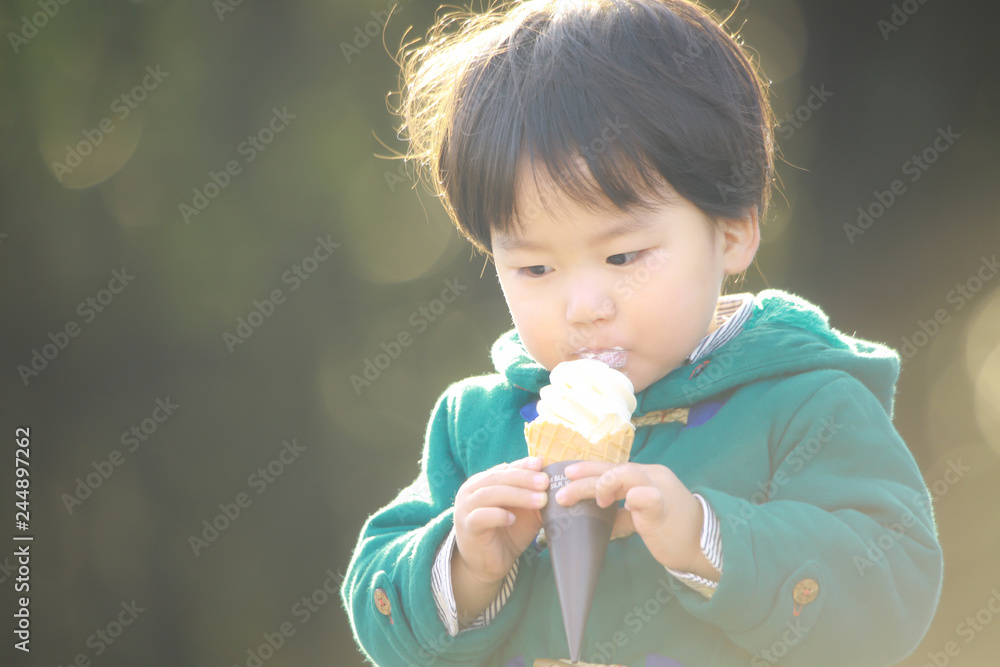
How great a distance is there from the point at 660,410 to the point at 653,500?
1.24 ft

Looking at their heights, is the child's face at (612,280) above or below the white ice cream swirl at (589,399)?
above

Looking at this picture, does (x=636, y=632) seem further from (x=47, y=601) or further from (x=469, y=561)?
(x=47, y=601)

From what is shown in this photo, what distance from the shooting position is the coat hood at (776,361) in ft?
5.23

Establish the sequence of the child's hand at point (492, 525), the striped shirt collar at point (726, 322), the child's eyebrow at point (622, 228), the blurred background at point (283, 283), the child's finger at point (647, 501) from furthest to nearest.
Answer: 1. the blurred background at point (283, 283)
2. the striped shirt collar at point (726, 322)
3. the child's eyebrow at point (622, 228)
4. the child's hand at point (492, 525)
5. the child's finger at point (647, 501)

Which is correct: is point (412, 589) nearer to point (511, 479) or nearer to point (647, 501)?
point (511, 479)

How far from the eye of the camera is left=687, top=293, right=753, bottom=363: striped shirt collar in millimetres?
1652

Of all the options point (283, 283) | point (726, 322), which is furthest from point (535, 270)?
point (283, 283)

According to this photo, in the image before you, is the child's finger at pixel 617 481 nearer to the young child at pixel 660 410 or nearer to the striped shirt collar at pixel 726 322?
the young child at pixel 660 410

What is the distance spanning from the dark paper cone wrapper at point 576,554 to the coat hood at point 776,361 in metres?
0.33

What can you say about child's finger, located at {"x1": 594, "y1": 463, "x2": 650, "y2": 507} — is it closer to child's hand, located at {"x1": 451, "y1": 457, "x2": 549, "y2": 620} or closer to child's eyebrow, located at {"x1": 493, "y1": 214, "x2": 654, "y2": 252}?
child's hand, located at {"x1": 451, "y1": 457, "x2": 549, "y2": 620}

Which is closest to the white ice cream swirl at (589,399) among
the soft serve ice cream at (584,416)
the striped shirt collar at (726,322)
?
the soft serve ice cream at (584,416)

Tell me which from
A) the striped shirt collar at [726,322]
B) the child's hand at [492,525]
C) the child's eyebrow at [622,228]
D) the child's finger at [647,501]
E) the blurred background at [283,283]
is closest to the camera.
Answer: the child's finger at [647,501]

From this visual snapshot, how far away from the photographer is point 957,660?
159 inches

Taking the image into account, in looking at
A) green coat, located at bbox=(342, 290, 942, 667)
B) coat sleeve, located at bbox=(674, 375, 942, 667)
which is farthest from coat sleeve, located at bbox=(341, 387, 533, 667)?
coat sleeve, located at bbox=(674, 375, 942, 667)
